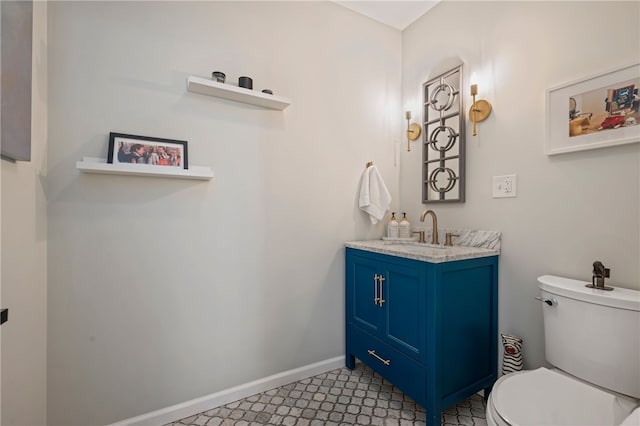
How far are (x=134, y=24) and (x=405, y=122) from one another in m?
1.85

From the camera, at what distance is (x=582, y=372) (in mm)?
1125

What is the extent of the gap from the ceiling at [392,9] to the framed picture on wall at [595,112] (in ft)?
3.86

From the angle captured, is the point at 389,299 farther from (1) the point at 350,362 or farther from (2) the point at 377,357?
(1) the point at 350,362

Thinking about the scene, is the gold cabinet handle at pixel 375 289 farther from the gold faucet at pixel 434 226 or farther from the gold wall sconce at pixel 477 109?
the gold wall sconce at pixel 477 109

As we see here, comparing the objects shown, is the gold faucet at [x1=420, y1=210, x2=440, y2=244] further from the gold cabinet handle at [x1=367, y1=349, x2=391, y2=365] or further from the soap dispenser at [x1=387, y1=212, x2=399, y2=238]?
the gold cabinet handle at [x1=367, y1=349, x2=391, y2=365]

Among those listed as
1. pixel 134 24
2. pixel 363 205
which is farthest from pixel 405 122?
pixel 134 24

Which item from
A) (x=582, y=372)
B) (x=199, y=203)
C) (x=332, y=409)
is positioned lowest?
(x=332, y=409)

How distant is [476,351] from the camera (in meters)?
1.51

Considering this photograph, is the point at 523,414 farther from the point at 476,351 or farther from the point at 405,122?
the point at 405,122

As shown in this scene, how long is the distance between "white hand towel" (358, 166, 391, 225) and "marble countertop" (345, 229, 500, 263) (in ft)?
0.75

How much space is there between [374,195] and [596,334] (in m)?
1.32

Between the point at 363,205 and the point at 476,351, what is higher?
the point at 363,205

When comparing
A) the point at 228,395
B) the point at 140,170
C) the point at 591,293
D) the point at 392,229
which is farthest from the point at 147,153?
the point at 591,293

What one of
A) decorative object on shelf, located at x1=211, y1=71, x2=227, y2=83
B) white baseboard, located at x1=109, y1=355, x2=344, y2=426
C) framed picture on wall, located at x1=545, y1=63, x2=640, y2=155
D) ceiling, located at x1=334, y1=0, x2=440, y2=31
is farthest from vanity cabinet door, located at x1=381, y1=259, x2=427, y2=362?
ceiling, located at x1=334, y1=0, x2=440, y2=31
